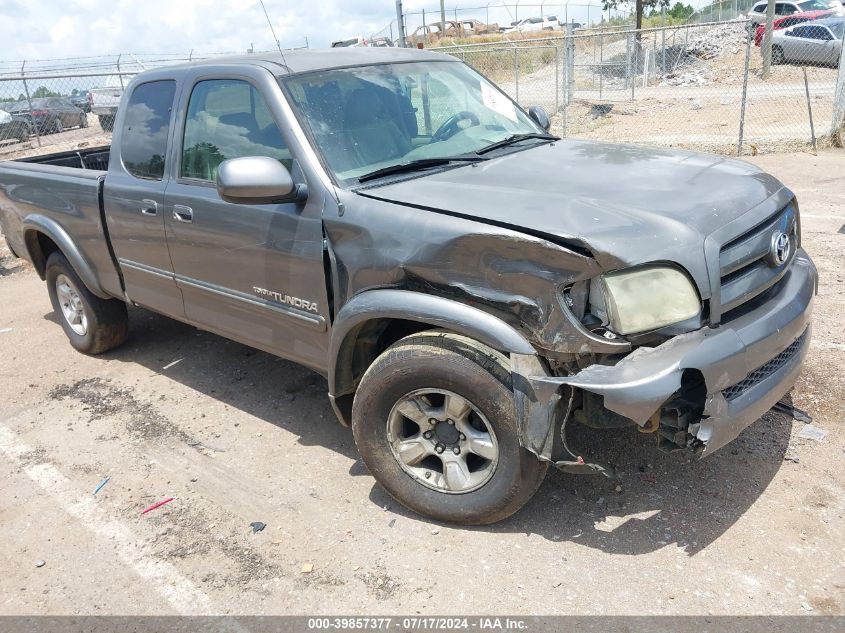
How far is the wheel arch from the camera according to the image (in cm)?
273

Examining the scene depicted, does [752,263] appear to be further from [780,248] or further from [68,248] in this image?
[68,248]

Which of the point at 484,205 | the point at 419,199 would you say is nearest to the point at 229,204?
the point at 419,199

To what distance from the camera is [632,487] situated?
11.0 ft

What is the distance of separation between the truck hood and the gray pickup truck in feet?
0.05

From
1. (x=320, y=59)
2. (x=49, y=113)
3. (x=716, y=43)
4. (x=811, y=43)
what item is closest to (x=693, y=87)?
(x=811, y=43)

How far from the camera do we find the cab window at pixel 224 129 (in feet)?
11.6

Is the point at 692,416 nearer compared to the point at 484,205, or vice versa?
the point at 692,416

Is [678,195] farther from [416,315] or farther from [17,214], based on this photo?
[17,214]

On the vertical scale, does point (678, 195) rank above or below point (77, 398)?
above

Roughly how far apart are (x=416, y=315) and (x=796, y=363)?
1.62 metres

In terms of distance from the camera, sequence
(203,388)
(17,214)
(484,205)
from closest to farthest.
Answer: (484,205) < (203,388) < (17,214)

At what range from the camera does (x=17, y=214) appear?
217 inches

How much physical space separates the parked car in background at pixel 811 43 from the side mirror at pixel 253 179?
64.2ft

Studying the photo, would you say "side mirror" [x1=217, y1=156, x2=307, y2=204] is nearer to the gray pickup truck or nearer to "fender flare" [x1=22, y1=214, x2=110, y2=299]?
the gray pickup truck
